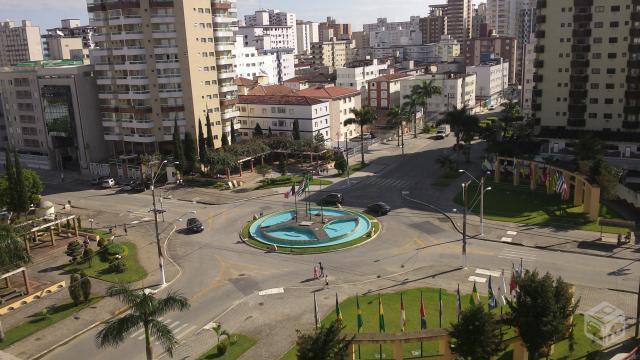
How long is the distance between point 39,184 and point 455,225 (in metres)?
57.7

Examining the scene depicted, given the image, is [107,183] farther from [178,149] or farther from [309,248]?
[309,248]

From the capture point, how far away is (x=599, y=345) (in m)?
38.0

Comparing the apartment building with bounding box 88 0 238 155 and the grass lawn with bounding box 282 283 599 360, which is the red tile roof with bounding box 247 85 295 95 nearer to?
the apartment building with bounding box 88 0 238 155

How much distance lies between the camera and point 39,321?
153 ft

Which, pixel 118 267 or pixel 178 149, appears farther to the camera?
pixel 178 149

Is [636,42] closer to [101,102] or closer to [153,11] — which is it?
[153,11]

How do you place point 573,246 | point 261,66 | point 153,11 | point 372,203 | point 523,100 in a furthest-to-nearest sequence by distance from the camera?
point 261,66, point 523,100, point 153,11, point 372,203, point 573,246

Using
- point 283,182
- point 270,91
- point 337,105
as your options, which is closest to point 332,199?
point 283,182

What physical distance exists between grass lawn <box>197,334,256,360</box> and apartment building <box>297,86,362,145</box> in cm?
7766

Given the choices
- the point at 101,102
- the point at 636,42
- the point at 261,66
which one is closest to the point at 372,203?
the point at 636,42

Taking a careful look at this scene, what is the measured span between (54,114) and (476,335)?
10147 centimetres

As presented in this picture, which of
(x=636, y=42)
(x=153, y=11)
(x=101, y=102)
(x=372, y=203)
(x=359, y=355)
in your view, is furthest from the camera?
(x=101, y=102)

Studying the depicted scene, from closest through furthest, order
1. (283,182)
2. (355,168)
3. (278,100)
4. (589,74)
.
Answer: (283,182)
(589,74)
(355,168)
(278,100)

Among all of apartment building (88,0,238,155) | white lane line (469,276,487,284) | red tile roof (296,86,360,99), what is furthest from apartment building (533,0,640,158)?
apartment building (88,0,238,155)
